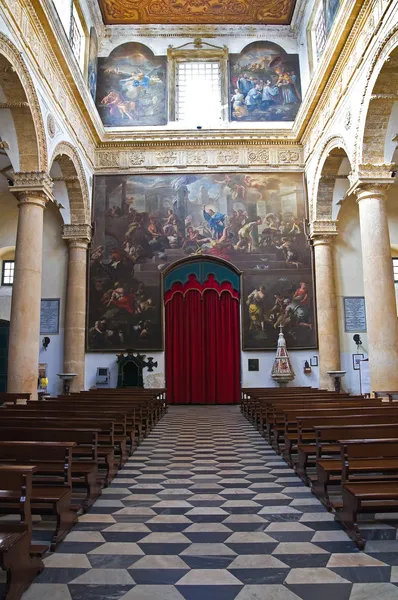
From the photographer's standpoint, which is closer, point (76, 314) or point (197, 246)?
point (76, 314)

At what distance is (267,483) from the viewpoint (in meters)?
6.70

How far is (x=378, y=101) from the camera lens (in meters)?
12.5

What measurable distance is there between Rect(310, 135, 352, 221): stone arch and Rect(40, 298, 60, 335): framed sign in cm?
1052

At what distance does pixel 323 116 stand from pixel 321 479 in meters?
14.3

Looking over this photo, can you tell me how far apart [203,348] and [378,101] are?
433 inches

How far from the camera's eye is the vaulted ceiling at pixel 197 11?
20.6 meters

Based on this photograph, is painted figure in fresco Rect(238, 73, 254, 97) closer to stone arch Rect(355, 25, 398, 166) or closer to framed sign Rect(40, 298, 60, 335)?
stone arch Rect(355, 25, 398, 166)

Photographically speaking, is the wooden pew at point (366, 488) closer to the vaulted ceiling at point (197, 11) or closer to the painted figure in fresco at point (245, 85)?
the painted figure in fresco at point (245, 85)

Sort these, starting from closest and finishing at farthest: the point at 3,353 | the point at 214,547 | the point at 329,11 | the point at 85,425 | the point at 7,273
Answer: the point at 214,547 < the point at 85,425 < the point at 329,11 < the point at 3,353 < the point at 7,273

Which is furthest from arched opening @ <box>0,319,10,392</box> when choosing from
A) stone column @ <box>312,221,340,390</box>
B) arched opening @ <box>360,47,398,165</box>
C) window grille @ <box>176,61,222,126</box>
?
arched opening @ <box>360,47,398,165</box>

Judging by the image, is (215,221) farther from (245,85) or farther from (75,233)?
(245,85)


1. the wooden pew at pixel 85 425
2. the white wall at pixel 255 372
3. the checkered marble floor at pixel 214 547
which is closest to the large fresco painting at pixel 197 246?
the white wall at pixel 255 372

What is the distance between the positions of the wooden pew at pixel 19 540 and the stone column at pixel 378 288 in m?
10.3

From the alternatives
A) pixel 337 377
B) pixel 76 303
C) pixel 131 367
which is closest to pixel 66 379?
pixel 131 367
